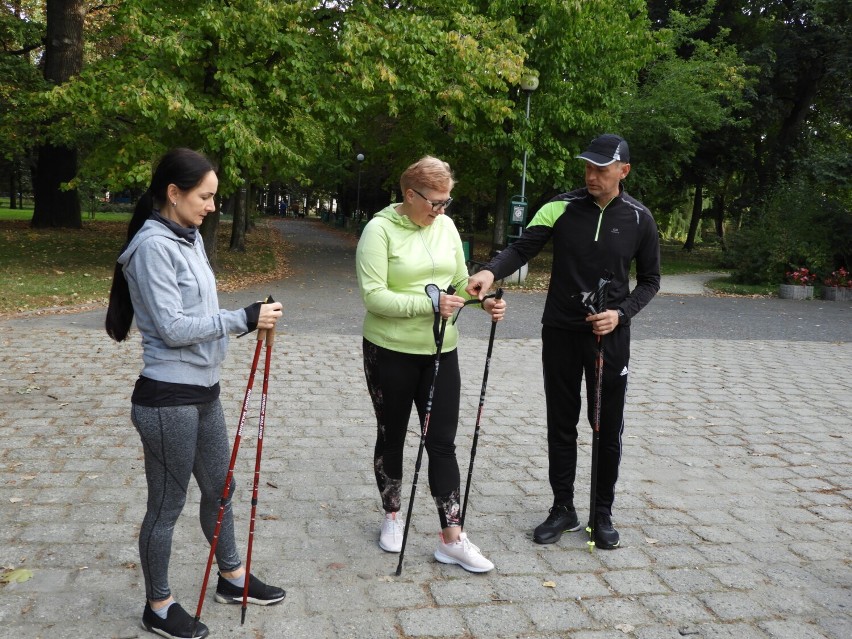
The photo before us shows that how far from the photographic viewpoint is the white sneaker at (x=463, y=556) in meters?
4.03

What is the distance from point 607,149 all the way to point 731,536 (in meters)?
2.31

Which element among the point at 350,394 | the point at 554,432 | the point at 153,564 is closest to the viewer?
the point at 153,564

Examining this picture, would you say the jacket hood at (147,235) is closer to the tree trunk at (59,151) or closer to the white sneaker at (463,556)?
the white sneaker at (463,556)

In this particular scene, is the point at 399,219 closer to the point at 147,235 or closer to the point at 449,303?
the point at 449,303

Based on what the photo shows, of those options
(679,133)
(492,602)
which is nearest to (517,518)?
(492,602)

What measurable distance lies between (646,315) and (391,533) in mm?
11279

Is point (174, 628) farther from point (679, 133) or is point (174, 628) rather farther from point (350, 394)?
point (679, 133)

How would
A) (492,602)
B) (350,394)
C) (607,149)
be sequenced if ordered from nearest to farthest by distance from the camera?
(492,602) < (607,149) < (350,394)

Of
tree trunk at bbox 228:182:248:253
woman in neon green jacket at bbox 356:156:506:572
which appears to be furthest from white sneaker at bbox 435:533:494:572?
tree trunk at bbox 228:182:248:253

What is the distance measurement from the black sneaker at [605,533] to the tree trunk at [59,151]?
21.0 m

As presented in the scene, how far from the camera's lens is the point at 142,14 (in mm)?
15102

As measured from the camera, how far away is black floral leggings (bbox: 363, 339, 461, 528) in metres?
4.02

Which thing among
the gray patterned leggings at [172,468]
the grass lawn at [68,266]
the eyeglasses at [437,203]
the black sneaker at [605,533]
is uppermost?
the eyeglasses at [437,203]

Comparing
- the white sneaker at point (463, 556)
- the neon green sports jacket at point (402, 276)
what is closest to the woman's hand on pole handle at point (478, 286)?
the neon green sports jacket at point (402, 276)
